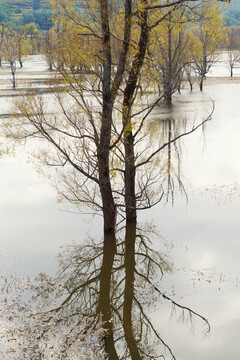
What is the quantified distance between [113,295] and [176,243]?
462 centimetres

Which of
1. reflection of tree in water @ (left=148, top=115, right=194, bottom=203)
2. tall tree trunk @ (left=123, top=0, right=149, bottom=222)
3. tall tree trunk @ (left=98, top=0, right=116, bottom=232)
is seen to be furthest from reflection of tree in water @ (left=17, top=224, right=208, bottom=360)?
reflection of tree in water @ (left=148, top=115, right=194, bottom=203)

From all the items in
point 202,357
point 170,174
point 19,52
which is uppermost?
point 19,52

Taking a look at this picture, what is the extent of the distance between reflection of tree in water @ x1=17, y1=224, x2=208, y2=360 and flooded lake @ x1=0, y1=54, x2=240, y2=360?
0.23 ft

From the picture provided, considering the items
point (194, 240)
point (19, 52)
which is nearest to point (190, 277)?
point (194, 240)

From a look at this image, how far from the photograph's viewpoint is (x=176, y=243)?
2033cm

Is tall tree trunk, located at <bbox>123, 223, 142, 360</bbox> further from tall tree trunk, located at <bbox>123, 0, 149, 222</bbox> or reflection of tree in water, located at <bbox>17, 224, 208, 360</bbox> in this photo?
tall tree trunk, located at <bbox>123, 0, 149, 222</bbox>

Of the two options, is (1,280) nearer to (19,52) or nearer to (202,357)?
(202,357)

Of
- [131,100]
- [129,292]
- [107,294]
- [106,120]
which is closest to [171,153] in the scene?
[131,100]

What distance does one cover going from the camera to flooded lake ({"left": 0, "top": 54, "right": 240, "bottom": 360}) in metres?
14.1

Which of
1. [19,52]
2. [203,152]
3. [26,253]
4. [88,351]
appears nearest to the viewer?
[88,351]

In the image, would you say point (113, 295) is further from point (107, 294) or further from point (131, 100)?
point (131, 100)

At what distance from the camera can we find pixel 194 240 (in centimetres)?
2045

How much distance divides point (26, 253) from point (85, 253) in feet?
7.48

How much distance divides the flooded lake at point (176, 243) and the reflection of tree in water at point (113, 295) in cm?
7
